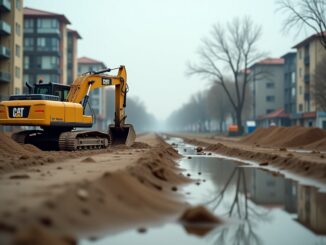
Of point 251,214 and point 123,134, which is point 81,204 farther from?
point 123,134

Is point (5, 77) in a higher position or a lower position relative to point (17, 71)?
lower

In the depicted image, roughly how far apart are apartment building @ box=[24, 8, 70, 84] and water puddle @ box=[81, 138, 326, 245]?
74.3m

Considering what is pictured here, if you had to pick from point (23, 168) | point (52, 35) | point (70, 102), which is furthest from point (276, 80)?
point (23, 168)

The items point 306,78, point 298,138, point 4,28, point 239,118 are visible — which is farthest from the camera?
point 306,78

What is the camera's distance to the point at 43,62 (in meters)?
84.8

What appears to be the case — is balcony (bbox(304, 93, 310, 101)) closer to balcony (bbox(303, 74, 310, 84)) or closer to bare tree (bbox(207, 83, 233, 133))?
balcony (bbox(303, 74, 310, 84))

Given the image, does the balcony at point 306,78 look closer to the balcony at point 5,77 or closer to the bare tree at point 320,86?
the bare tree at point 320,86

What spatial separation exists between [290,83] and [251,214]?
9447 centimetres

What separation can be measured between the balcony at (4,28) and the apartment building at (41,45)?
2597 cm

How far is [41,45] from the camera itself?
8456 cm

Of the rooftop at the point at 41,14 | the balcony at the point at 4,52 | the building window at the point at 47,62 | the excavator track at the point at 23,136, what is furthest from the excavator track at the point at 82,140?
the rooftop at the point at 41,14

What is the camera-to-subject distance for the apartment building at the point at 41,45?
84.1 m

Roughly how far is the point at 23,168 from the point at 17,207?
23.7 feet

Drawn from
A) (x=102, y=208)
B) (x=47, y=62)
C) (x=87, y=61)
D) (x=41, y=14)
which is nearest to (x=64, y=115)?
(x=102, y=208)
